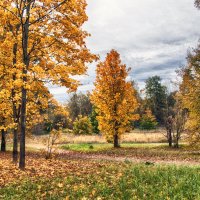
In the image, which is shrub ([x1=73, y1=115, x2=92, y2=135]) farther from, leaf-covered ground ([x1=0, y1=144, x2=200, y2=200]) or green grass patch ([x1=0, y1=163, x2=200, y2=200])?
green grass patch ([x1=0, y1=163, x2=200, y2=200])

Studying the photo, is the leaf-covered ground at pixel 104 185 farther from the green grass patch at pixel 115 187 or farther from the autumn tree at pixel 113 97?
the autumn tree at pixel 113 97

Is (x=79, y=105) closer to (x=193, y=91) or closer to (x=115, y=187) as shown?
(x=193, y=91)

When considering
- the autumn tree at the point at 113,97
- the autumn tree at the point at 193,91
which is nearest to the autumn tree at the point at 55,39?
the autumn tree at the point at 193,91

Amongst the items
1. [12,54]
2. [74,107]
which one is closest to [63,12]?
[12,54]

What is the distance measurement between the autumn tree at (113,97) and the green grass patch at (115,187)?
20299 mm

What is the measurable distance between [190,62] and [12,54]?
42.5 ft

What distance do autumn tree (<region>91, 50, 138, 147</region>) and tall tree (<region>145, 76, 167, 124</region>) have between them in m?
60.0

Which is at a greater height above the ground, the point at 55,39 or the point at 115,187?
the point at 55,39

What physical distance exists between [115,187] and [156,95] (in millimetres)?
87448

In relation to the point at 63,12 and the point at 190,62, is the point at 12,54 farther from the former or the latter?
the point at 190,62

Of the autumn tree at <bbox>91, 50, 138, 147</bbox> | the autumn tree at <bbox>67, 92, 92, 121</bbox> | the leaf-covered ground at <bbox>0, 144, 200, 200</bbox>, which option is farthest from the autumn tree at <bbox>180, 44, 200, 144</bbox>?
the autumn tree at <bbox>67, 92, 92, 121</bbox>

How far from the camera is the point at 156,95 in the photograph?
94625 mm

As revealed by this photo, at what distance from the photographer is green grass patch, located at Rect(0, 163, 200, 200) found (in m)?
8.03

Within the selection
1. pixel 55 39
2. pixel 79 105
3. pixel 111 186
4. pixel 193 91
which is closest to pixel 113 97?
pixel 193 91
